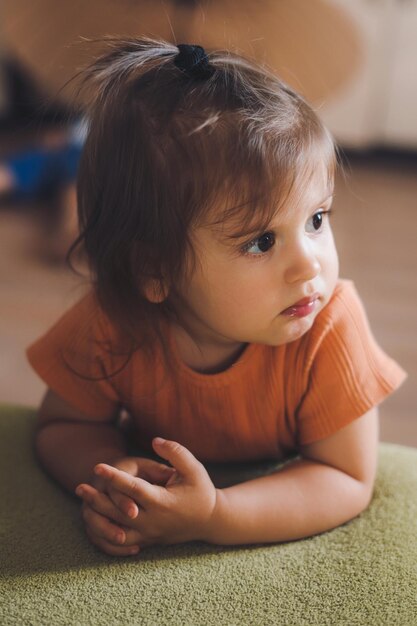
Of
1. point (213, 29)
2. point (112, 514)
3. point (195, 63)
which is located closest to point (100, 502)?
point (112, 514)

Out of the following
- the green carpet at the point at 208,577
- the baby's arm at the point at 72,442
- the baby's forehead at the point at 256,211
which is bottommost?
the green carpet at the point at 208,577

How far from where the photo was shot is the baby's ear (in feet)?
2.07

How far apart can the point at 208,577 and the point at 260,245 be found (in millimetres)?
244

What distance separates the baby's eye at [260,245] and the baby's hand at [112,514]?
18 centimetres

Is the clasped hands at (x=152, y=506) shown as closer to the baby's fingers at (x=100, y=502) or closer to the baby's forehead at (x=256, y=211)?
the baby's fingers at (x=100, y=502)

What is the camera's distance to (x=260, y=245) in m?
0.58

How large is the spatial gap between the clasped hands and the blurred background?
487mm

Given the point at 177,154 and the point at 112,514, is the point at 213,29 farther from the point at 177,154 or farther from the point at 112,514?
the point at 112,514

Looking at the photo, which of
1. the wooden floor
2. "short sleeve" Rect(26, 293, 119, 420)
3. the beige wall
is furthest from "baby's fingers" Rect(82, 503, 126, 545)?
the beige wall

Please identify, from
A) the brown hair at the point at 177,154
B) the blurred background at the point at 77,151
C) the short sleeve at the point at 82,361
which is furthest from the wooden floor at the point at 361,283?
the brown hair at the point at 177,154

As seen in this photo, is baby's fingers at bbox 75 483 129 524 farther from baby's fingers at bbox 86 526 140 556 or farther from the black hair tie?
the black hair tie

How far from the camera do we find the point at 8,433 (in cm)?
72

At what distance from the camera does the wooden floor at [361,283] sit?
119cm

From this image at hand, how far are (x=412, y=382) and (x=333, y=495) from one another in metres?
0.66
